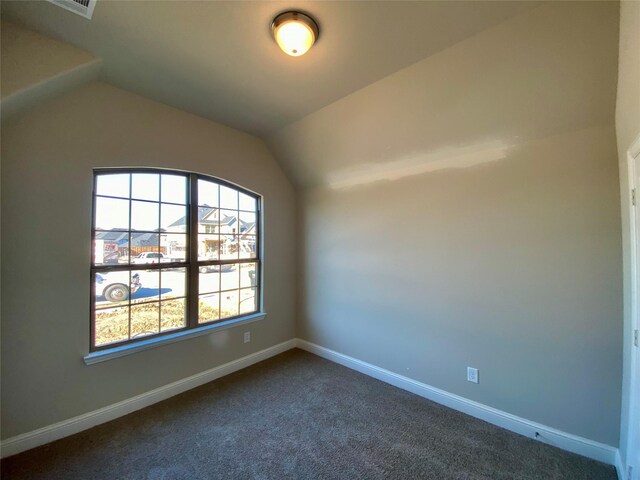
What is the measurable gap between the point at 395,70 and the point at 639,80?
1.36 m

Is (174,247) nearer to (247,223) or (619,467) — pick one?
(247,223)

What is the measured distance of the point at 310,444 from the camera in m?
2.04

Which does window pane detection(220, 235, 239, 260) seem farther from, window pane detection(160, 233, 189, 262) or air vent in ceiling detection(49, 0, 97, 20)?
air vent in ceiling detection(49, 0, 97, 20)

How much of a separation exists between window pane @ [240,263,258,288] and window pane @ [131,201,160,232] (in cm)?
110

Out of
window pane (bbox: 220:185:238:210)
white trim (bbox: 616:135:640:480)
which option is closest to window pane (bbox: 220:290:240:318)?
window pane (bbox: 220:185:238:210)

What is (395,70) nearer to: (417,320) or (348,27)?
(348,27)

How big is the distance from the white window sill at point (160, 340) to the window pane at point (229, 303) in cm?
10

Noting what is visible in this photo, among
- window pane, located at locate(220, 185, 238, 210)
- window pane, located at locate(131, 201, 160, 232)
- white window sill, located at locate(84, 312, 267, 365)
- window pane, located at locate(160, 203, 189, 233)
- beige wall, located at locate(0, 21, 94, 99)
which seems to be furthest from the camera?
window pane, located at locate(220, 185, 238, 210)

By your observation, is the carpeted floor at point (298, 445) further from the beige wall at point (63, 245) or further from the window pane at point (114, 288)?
the window pane at point (114, 288)

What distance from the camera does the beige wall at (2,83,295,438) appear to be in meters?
1.92

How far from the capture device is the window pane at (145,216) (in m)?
2.53

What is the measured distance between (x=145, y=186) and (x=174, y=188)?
26 cm

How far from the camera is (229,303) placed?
3.26m

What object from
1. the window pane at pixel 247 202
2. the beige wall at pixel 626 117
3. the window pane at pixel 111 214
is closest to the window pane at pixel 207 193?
the window pane at pixel 247 202
